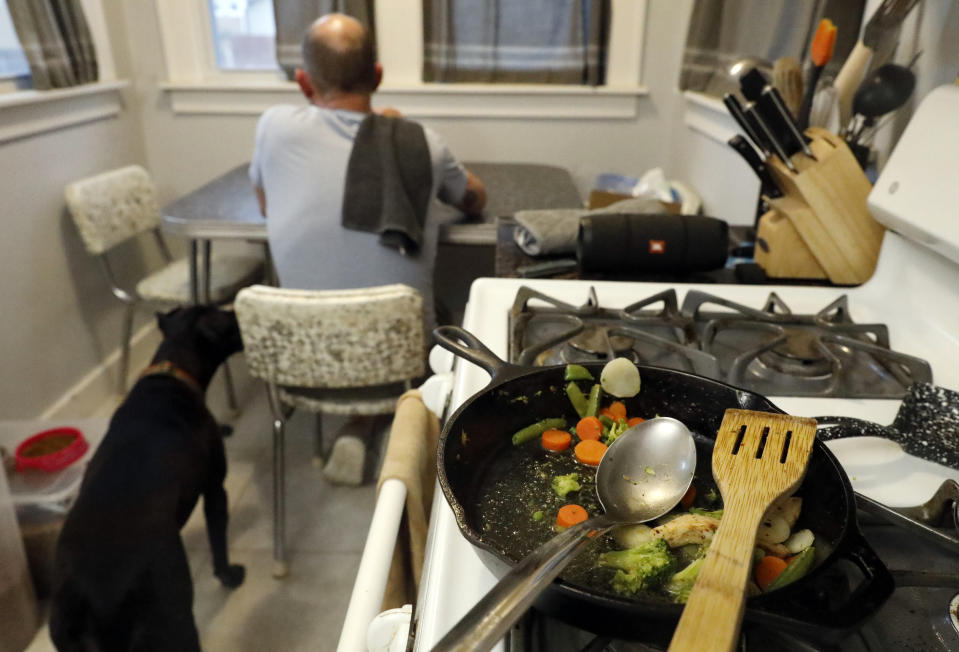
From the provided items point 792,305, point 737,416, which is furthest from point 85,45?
point 737,416

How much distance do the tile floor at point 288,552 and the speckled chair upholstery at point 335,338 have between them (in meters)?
0.44

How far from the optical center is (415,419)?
73 centimetres

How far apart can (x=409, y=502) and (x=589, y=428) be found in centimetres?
19

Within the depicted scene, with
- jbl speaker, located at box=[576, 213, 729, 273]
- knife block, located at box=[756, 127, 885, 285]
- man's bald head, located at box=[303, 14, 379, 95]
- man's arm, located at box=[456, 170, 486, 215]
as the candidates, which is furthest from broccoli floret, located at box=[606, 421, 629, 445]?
man's bald head, located at box=[303, 14, 379, 95]

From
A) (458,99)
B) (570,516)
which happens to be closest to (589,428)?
(570,516)

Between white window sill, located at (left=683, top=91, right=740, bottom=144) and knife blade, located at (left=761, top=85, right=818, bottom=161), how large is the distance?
2.92ft

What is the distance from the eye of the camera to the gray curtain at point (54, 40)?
2.01 meters

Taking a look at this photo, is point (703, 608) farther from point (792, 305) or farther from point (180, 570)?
point (180, 570)

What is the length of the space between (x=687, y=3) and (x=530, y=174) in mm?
914

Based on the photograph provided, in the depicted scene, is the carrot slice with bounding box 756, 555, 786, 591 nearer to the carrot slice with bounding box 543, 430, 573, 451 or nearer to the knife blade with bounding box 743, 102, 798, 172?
the carrot slice with bounding box 543, 430, 573, 451

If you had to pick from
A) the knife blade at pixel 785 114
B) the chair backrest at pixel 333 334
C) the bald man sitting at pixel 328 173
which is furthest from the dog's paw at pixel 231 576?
the knife blade at pixel 785 114

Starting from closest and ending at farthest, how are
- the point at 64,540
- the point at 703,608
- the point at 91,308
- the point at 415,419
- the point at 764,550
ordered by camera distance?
the point at 703,608 < the point at 764,550 < the point at 415,419 < the point at 64,540 < the point at 91,308

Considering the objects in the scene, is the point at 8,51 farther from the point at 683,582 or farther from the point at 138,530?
the point at 683,582

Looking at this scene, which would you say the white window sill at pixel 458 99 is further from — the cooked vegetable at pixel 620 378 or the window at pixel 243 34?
the cooked vegetable at pixel 620 378
